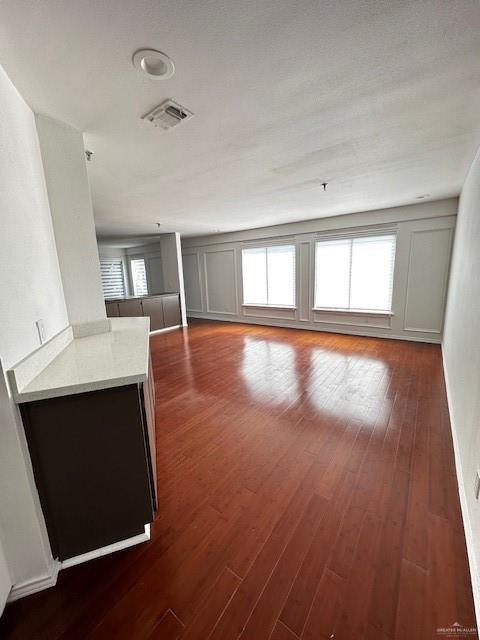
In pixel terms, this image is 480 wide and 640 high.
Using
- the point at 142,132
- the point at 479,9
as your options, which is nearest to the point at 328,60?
the point at 479,9

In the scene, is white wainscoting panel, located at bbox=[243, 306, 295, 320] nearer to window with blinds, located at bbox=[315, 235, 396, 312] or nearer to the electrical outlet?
window with blinds, located at bbox=[315, 235, 396, 312]

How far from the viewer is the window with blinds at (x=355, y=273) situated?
5.10 metres

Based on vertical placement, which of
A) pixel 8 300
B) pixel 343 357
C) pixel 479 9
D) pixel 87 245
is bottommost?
pixel 343 357

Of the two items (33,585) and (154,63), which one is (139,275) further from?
(33,585)

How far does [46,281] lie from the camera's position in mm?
1580

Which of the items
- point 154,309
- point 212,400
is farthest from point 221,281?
point 212,400

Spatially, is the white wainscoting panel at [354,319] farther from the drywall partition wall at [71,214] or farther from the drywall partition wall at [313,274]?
the drywall partition wall at [71,214]

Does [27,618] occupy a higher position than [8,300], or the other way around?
[8,300]

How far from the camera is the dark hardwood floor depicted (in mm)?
1045

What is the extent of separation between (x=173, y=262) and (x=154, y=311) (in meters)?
Result: 1.53

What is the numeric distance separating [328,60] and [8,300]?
6.42ft

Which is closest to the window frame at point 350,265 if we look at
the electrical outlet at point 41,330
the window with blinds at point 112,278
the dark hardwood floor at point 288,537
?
the dark hardwood floor at point 288,537

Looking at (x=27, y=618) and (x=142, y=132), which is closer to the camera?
(x=27, y=618)

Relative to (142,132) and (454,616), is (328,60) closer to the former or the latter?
(142,132)
